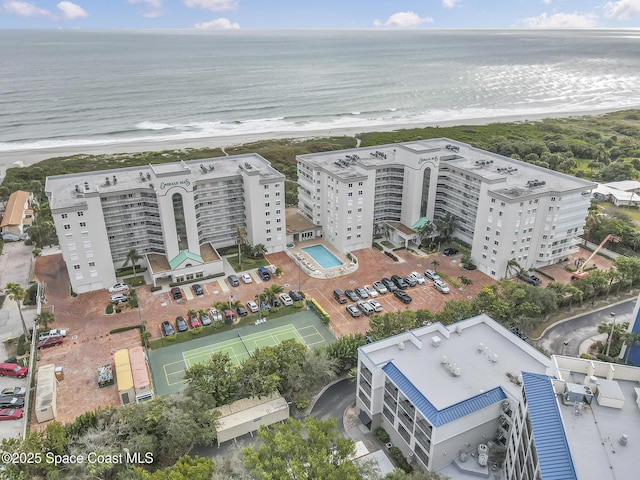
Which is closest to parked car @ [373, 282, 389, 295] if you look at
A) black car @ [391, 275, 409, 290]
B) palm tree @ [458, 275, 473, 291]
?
black car @ [391, 275, 409, 290]

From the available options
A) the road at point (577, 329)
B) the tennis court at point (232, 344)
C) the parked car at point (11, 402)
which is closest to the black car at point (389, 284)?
the tennis court at point (232, 344)

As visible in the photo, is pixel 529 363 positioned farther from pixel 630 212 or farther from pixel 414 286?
pixel 630 212

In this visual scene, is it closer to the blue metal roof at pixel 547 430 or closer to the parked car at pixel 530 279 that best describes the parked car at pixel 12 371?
the blue metal roof at pixel 547 430

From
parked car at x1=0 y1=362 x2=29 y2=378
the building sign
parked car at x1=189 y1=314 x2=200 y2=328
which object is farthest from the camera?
the building sign

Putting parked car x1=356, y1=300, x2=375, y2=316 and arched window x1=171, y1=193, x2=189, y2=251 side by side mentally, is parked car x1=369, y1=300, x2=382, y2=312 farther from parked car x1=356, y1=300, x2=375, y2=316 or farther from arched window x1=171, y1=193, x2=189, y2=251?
arched window x1=171, y1=193, x2=189, y2=251

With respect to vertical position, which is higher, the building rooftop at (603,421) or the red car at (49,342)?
the building rooftop at (603,421)

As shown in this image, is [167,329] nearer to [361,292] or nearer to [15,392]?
[15,392]
